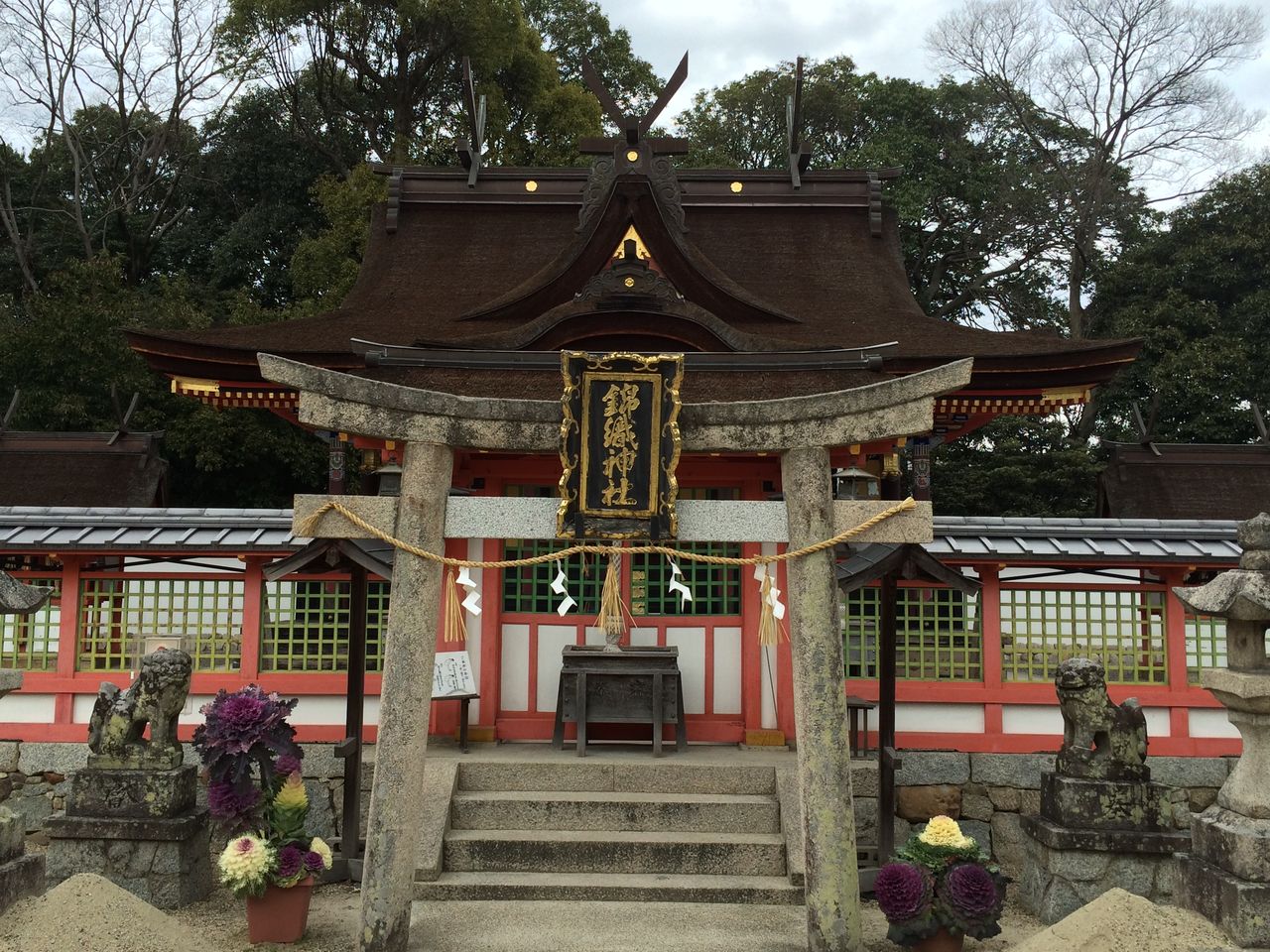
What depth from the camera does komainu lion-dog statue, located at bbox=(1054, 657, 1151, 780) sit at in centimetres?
664

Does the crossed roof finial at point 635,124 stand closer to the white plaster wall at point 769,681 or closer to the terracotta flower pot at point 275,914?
the white plaster wall at point 769,681

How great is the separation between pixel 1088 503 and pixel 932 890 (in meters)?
16.3

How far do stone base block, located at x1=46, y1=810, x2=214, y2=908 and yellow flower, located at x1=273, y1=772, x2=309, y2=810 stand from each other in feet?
2.81

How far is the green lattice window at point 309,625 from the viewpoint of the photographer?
8.91 m

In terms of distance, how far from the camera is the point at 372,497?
228 inches

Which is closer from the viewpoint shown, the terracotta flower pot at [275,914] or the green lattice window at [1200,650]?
the terracotta flower pot at [275,914]

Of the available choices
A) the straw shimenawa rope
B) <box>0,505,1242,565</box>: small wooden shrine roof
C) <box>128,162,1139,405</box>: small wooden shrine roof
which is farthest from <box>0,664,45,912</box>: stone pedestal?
<box>128,162,1139,405</box>: small wooden shrine roof

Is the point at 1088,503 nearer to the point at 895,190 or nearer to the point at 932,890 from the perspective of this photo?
A: the point at 895,190

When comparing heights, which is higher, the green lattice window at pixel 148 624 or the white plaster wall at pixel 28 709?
the green lattice window at pixel 148 624

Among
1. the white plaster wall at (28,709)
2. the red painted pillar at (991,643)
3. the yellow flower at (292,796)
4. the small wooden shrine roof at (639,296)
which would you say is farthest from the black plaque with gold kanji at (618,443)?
the white plaster wall at (28,709)

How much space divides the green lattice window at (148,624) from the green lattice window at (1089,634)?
265 inches

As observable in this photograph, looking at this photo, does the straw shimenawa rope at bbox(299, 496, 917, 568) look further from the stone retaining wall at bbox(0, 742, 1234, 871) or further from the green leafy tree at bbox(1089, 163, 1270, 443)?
the green leafy tree at bbox(1089, 163, 1270, 443)

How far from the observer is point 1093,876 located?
21.5ft

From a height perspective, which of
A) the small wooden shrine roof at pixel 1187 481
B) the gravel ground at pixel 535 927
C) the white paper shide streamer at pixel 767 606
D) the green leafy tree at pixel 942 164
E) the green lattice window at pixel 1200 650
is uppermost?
the green leafy tree at pixel 942 164
